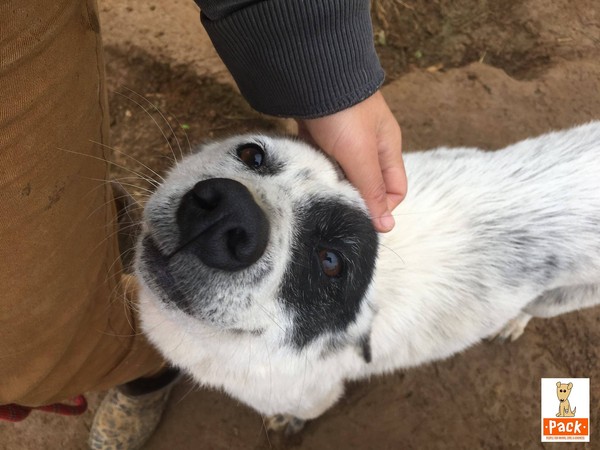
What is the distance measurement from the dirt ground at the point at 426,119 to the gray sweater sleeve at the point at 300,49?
1.75m

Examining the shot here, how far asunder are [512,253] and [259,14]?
1.88m

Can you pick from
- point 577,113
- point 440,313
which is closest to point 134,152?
point 440,313

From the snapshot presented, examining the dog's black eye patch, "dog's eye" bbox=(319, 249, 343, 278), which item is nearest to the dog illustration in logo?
the dog's black eye patch

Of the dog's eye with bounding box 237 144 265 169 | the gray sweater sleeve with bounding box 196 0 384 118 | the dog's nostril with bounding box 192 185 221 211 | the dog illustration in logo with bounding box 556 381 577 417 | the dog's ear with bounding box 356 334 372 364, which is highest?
the gray sweater sleeve with bounding box 196 0 384 118

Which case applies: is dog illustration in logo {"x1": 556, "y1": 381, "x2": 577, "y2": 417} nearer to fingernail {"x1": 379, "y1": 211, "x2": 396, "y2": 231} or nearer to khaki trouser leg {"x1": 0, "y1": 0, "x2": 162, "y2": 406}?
fingernail {"x1": 379, "y1": 211, "x2": 396, "y2": 231}

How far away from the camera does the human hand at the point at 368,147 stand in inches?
83.4

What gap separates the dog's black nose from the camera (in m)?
1.58

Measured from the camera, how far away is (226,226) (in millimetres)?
1557

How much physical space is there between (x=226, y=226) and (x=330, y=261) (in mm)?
545

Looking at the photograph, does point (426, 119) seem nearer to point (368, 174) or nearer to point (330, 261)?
point (368, 174)

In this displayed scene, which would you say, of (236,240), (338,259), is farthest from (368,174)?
(236,240)

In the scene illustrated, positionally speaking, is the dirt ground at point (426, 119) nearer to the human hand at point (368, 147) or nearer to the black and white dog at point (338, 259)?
the black and white dog at point (338, 259)

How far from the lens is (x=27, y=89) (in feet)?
5.71

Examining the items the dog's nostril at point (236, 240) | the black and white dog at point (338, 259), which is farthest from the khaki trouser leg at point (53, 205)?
the dog's nostril at point (236, 240)
